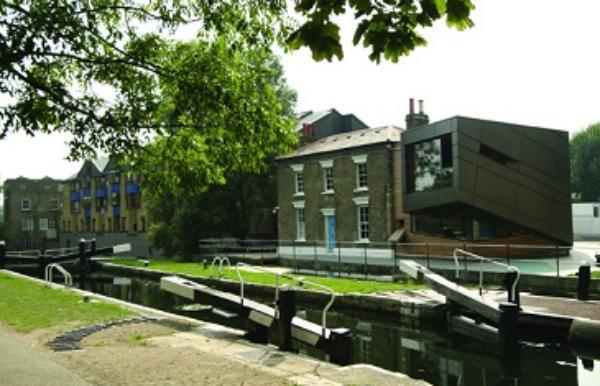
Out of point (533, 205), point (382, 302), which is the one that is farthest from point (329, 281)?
point (533, 205)

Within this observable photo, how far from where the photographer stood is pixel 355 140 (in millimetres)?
31594

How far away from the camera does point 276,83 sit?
41.3 m

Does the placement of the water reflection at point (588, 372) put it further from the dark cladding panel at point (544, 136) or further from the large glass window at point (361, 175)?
the large glass window at point (361, 175)

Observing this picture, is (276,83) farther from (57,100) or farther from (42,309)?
(57,100)

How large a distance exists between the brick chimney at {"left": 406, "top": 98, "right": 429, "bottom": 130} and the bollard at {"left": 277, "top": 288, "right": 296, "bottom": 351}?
21.5 m

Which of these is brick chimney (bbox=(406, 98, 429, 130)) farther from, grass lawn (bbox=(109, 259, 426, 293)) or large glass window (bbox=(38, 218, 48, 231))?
large glass window (bbox=(38, 218, 48, 231))

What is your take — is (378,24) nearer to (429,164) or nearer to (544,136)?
(429,164)

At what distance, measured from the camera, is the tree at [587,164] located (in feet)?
202

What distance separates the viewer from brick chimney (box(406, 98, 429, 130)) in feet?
98.9

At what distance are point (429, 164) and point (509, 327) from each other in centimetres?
1491

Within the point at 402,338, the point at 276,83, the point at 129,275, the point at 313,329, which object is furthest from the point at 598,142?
the point at 313,329

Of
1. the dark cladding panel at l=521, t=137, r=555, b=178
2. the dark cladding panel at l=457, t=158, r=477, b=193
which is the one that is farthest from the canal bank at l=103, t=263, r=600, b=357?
the dark cladding panel at l=521, t=137, r=555, b=178

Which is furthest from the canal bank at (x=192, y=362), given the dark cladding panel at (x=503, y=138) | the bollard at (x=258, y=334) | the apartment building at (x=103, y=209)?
the apartment building at (x=103, y=209)

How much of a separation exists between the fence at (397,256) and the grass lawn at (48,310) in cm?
1196
